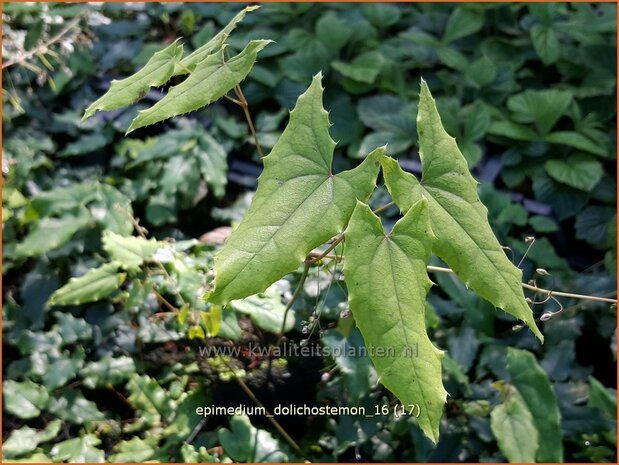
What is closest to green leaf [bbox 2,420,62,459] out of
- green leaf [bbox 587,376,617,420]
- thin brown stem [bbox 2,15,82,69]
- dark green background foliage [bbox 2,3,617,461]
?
dark green background foliage [bbox 2,3,617,461]

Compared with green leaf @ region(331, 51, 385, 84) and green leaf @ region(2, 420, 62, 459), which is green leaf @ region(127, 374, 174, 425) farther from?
green leaf @ region(331, 51, 385, 84)

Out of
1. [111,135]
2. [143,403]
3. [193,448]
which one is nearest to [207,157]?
[111,135]

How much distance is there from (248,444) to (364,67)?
5.10 feet

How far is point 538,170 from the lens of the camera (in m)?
2.38

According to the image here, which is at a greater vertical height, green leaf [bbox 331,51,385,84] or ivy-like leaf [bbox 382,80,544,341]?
ivy-like leaf [bbox 382,80,544,341]

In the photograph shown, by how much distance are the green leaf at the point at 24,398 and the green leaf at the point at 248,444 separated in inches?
19.6

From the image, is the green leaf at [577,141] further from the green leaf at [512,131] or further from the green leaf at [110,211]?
the green leaf at [110,211]

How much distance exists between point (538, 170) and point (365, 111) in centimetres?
64

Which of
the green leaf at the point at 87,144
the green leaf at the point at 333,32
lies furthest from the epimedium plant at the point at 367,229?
the green leaf at the point at 333,32

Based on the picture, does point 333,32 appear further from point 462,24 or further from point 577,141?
point 577,141

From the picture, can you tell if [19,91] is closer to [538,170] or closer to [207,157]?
[207,157]

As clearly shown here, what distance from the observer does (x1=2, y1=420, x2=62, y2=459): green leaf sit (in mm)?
1606

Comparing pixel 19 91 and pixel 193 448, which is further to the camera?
pixel 19 91

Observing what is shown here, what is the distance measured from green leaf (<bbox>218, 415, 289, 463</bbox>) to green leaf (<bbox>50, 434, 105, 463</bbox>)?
31 cm
